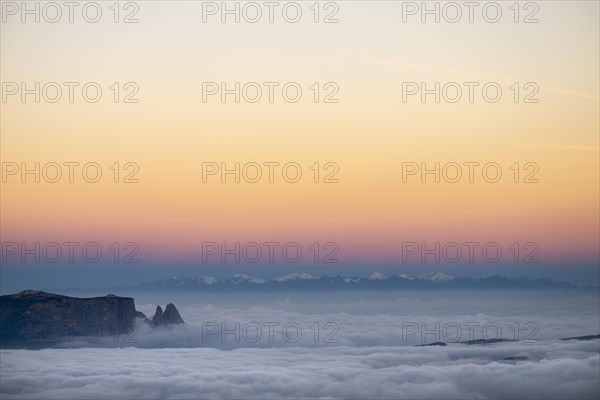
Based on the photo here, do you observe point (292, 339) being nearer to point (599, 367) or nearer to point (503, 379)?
point (503, 379)

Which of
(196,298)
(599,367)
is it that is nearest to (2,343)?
(196,298)

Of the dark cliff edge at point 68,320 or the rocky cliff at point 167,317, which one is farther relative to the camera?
the dark cliff edge at point 68,320

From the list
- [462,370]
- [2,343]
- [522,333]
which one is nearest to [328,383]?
[462,370]

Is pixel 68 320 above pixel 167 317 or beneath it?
beneath

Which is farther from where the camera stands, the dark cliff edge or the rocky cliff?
the dark cliff edge

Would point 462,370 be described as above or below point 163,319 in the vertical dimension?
below

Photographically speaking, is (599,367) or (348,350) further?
(348,350)

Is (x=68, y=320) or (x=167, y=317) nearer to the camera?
(x=167, y=317)
